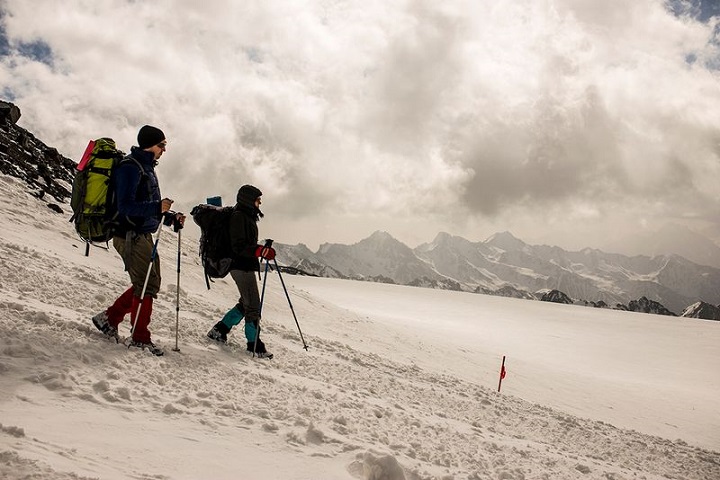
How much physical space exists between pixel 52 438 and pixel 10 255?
670 cm

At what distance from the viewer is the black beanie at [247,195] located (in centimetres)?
705

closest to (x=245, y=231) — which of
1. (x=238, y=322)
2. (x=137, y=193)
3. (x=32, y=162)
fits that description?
(x=238, y=322)

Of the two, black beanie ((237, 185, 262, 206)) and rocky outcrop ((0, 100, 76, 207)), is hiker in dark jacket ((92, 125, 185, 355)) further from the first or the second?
rocky outcrop ((0, 100, 76, 207))

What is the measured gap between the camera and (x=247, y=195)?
23.2 ft

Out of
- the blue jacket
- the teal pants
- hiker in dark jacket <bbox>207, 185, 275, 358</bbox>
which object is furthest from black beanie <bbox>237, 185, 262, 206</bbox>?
the teal pants

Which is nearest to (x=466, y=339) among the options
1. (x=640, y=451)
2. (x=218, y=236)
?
(x=640, y=451)

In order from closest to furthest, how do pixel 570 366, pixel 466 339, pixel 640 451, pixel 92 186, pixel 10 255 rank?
1. pixel 92 186
2. pixel 10 255
3. pixel 640 451
4. pixel 570 366
5. pixel 466 339

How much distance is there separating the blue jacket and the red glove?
1.87 m

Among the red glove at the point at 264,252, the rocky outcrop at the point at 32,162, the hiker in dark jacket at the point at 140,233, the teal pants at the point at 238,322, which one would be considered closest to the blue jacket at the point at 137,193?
the hiker in dark jacket at the point at 140,233

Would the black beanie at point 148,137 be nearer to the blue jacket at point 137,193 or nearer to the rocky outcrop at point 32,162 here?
the blue jacket at point 137,193

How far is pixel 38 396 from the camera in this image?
329cm

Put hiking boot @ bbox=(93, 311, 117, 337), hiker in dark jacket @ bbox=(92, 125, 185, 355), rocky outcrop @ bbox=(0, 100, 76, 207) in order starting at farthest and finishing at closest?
rocky outcrop @ bbox=(0, 100, 76, 207)
hiking boot @ bbox=(93, 311, 117, 337)
hiker in dark jacket @ bbox=(92, 125, 185, 355)

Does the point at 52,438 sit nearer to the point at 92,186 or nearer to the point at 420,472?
the point at 420,472

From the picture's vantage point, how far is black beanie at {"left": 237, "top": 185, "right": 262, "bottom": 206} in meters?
7.05
